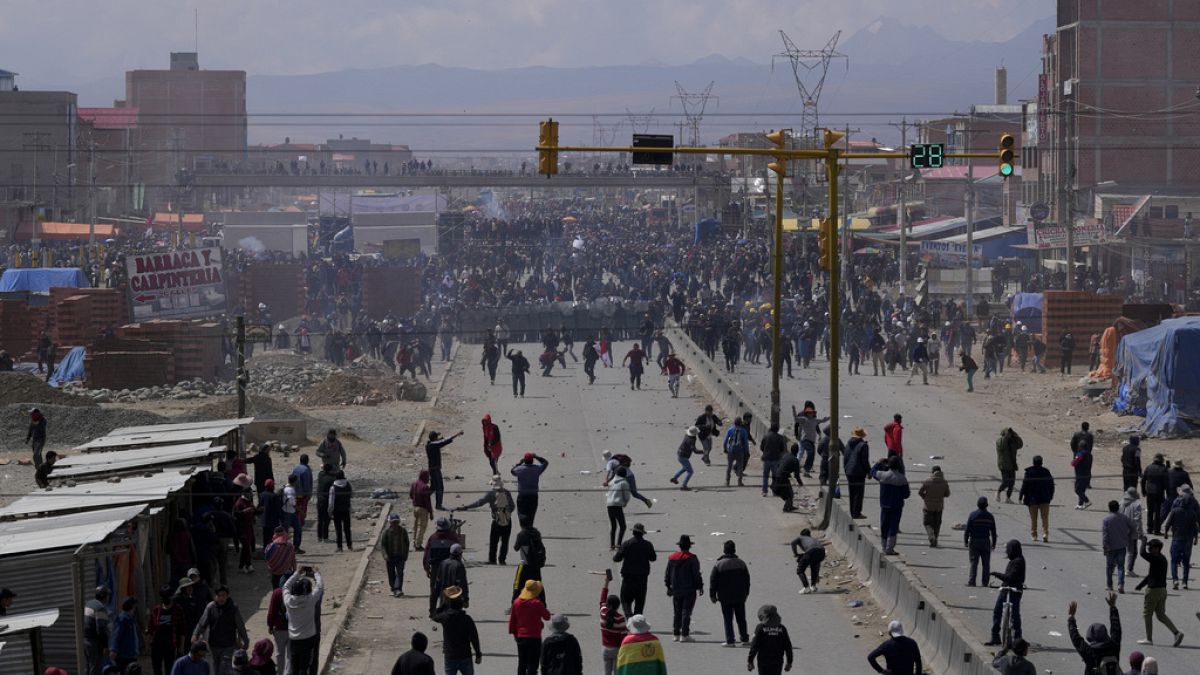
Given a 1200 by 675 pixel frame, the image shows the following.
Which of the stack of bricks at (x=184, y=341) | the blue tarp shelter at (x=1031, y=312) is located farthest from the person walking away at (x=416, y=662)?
the blue tarp shelter at (x=1031, y=312)

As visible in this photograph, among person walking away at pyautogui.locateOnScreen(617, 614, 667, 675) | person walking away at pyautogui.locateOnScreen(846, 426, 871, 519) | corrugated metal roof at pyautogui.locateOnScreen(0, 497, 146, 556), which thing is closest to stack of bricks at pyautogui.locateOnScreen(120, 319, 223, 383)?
person walking away at pyautogui.locateOnScreen(846, 426, 871, 519)

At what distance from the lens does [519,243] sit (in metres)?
82.6

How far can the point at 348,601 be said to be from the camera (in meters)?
18.0

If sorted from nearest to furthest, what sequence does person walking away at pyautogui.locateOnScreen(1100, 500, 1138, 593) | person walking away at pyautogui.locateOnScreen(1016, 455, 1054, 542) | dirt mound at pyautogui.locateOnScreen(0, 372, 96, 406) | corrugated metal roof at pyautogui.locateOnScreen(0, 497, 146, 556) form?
corrugated metal roof at pyautogui.locateOnScreen(0, 497, 146, 556)
person walking away at pyautogui.locateOnScreen(1100, 500, 1138, 593)
person walking away at pyautogui.locateOnScreen(1016, 455, 1054, 542)
dirt mound at pyautogui.locateOnScreen(0, 372, 96, 406)

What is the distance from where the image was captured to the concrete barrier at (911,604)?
13824 mm

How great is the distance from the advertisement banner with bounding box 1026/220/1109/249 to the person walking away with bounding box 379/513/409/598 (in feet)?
136

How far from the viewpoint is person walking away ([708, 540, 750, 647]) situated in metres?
15.6

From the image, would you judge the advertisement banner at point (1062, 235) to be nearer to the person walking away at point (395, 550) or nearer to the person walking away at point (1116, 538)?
the person walking away at point (1116, 538)

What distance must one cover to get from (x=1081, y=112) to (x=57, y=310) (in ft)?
157

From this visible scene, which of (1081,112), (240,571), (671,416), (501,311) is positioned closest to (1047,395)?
(671,416)

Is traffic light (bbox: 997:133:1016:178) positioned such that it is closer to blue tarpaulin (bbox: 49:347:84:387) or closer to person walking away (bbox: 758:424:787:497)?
person walking away (bbox: 758:424:787:497)

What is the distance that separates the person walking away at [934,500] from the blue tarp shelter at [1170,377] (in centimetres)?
1189

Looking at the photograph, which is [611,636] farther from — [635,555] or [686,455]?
[686,455]

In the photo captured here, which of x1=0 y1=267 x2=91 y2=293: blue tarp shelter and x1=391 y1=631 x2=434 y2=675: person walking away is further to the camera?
x1=0 y1=267 x2=91 y2=293: blue tarp shelter
